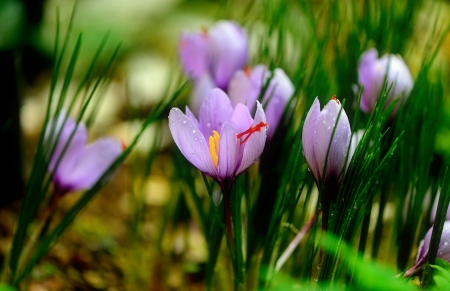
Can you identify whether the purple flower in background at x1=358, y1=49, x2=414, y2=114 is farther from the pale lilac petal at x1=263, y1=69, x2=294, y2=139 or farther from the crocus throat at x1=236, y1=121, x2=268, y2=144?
the crocus throat at x1=236, y1=121, x2=268, y2=144

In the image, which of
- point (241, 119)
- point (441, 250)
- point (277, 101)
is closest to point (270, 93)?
point (277, 101)

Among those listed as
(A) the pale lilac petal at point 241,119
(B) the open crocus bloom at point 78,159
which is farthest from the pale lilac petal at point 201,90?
(A) the pale lilac petal at point 241,119

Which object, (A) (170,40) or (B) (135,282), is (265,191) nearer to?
(B) (135,282)

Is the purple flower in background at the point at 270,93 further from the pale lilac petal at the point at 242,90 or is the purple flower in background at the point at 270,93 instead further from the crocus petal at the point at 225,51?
the crocus petal at the point at 225,51

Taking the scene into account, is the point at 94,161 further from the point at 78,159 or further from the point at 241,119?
the point at 241,119

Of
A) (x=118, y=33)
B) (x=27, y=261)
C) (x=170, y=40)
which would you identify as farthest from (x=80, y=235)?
(x=170, y=40)

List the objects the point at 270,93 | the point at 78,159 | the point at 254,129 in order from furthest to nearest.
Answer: the point at 78,159 → the point at 270,93 → the point at 254,129

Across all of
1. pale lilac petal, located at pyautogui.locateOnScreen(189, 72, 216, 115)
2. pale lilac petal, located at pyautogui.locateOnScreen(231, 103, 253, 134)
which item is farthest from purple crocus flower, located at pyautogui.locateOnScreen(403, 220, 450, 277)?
pale lilac petal, located at pyautogui.locateOnScreen(189, 72, 216, 115)
